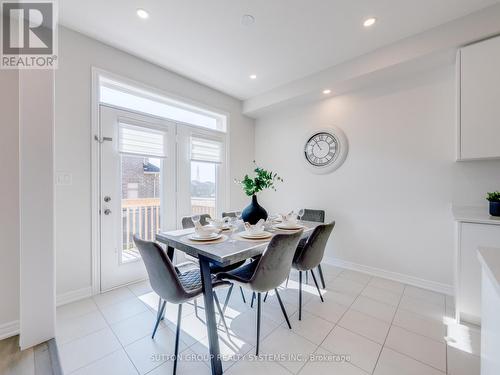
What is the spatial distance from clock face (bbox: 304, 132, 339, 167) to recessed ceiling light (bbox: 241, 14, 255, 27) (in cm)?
184

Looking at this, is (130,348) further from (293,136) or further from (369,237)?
(293,136)

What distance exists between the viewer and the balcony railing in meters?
2.64

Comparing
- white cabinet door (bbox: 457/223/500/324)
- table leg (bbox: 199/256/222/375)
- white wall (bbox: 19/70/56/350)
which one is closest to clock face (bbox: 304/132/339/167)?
white cabinet door (bbox: 457/223/500/324)

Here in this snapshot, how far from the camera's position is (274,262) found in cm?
155

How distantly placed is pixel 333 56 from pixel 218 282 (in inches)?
114

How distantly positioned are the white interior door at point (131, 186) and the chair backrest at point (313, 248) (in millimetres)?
1929

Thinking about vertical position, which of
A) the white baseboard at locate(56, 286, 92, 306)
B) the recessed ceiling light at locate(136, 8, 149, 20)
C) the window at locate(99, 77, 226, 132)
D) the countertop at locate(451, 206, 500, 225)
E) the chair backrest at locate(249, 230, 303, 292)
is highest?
the recessed ceiling light at locate(136, 8, 149, 20)

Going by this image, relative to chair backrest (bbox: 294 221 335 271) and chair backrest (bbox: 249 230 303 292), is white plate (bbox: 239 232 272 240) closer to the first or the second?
chair backrest (bbox: 249 230 303 292)

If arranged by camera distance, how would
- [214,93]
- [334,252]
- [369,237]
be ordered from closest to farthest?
[369,237], [334,252], [214,93]

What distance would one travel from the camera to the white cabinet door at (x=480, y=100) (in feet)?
6.21

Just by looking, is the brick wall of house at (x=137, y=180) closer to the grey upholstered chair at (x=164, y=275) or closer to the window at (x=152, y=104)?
the window at (x=152, y=104)

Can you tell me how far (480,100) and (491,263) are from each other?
1.92m

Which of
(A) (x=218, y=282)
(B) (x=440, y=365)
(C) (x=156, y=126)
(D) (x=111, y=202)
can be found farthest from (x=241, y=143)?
(B) (x=440, y=365)

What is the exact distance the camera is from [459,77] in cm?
205
